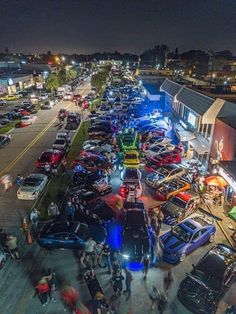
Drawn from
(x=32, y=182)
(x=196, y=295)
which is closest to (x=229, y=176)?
(x=196, y=295)

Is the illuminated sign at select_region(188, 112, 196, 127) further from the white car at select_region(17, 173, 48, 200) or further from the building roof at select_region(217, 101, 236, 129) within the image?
the white car at select_region(17, 173, 48, 200)

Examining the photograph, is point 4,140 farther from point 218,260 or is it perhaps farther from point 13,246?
point 218,260

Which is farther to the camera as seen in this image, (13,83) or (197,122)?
(13,83)

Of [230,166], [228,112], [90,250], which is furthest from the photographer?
[228,112]

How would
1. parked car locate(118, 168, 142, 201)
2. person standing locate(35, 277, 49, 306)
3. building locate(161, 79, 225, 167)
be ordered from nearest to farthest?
1. person standing locate(35, 277, 49, 306)
2. parked car locate(118, 168, 142, 201)
3. building locate(161, 79, 225, 167)

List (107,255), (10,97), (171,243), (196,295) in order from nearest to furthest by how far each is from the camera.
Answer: (196,295)
(107,255)
(171,243)
(10,97)

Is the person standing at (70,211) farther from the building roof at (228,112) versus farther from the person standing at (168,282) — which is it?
the building roof at (228,112)

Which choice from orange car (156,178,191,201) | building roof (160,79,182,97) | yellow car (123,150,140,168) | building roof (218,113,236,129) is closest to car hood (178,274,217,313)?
orange car (156,178,191,201)
